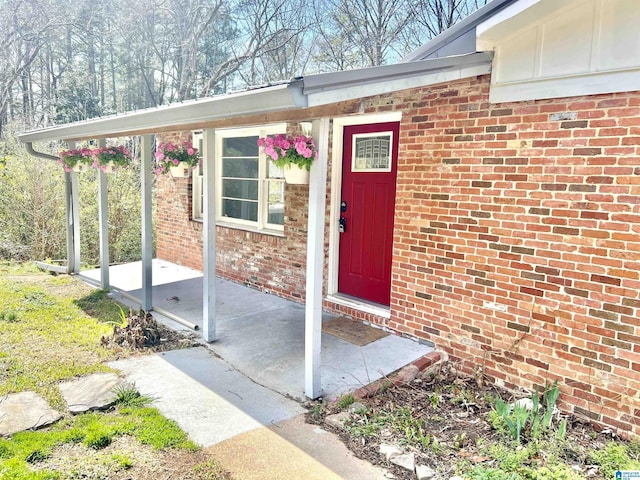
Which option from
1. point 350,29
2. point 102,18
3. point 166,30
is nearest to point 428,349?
point 350,29

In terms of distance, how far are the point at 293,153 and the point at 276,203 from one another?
10.4 ft

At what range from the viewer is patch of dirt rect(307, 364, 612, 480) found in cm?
286

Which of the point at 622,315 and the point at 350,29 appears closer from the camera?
the point at 622,315

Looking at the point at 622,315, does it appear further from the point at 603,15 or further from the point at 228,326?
the point at 228,326

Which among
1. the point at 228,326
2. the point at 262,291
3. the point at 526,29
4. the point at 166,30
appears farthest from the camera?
the point at 166,30

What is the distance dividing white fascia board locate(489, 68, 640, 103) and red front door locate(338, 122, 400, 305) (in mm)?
1461

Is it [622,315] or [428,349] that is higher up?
[622,315]

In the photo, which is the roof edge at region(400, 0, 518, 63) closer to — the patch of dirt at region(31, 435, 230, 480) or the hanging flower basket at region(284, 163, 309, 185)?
the hanging flower basket at region(284, 163, 309, 185)

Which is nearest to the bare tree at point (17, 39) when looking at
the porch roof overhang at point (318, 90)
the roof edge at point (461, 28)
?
the porch roof overhang at point (318, 90)

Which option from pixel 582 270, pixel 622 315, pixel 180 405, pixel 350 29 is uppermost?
pixel 350 29

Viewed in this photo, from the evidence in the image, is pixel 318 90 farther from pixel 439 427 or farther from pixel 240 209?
pixel 240 209

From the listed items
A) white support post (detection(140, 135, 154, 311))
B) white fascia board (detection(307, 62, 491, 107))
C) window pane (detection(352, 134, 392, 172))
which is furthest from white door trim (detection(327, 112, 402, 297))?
white support post (detection(140, 135, 154, 311))

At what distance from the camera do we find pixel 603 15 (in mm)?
3086

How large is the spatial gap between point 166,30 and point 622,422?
58.6ft
